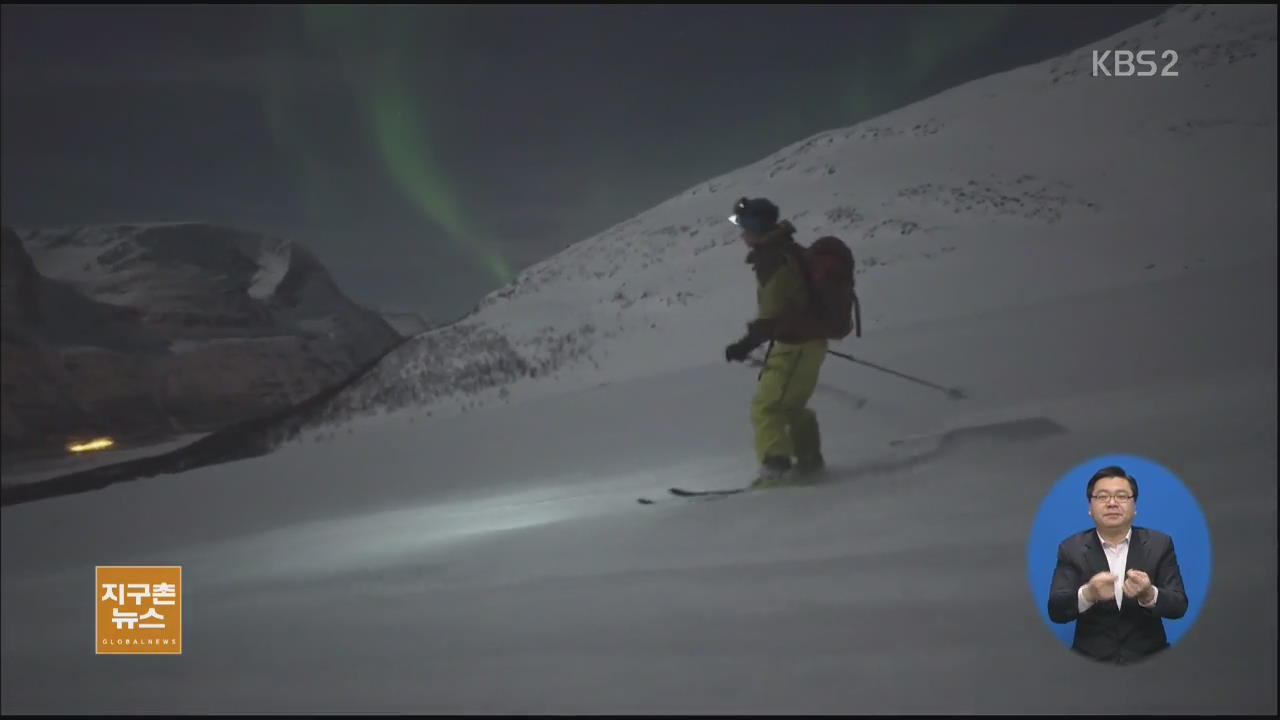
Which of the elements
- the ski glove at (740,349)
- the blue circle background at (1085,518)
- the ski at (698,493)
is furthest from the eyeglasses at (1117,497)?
the ski at (698,493)

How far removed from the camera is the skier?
4.28m

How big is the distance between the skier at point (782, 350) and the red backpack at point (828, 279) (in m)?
0.04

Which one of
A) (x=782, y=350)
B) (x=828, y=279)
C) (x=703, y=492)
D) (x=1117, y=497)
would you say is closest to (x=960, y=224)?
(x=828, y=279)

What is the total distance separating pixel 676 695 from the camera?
2.38m

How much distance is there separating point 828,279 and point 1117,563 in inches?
86.2

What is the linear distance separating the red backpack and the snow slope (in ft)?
2.65

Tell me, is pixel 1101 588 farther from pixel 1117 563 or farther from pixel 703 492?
pixel 703 492

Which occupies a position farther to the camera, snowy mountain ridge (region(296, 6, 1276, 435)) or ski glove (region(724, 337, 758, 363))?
snowy mountain ridge (region(296, 6, 1276, 435))

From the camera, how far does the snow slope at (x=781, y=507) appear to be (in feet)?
8.11

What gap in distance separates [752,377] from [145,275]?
44.5 ft

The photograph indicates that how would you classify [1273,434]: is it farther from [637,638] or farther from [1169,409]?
[637,638]

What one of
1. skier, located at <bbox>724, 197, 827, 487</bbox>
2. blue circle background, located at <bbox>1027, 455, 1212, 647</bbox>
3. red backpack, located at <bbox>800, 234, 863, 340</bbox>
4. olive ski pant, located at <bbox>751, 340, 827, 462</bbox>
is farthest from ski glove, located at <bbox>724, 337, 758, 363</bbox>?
blue circle background, located at <bbox>1027, 455, 1212, 647</bbox>

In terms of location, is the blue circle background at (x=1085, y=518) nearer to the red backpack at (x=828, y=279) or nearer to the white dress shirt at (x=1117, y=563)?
the white dress shirt at (x=1117, y=563)

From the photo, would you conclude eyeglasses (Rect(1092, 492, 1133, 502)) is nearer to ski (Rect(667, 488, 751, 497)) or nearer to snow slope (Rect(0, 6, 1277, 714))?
snow slope (Rect(0, 6, 1277, 714))
